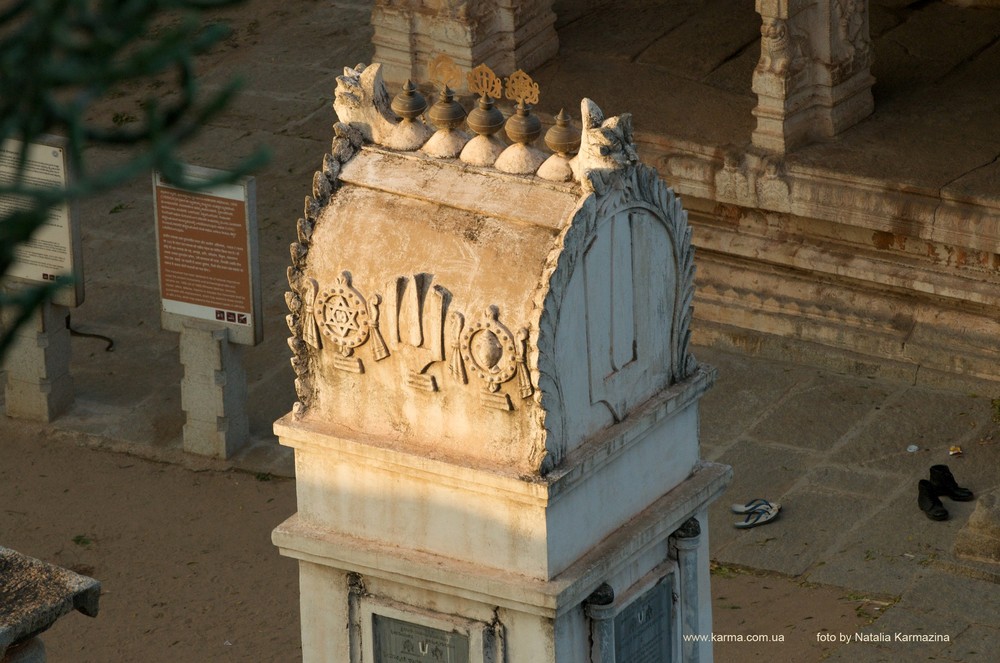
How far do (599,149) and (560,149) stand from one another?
14 cm

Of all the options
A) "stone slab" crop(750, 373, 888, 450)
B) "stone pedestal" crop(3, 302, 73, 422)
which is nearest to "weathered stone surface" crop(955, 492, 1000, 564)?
"stone slab" crop(750, 373, 888, 450)

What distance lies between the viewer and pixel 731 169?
41.0ft

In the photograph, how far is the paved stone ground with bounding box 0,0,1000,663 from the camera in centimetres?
1022

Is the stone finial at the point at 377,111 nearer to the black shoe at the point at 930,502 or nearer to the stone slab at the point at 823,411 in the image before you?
the black shoe at the point at 930,502

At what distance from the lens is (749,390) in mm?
11961

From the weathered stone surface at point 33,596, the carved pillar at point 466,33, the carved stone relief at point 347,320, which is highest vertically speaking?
the carved stone relief at point 347,320

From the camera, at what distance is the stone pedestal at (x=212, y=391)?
11602 millimetres

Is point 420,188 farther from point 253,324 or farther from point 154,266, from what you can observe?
point 154,266

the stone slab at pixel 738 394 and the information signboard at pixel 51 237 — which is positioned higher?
the information signboard at pixel 51 237

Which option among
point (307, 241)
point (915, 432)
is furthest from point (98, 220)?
point (307, 241)

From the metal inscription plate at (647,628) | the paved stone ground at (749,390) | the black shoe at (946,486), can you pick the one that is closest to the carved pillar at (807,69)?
the paved stone ground at (749,390)

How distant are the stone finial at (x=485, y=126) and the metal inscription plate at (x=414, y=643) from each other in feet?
4.83
